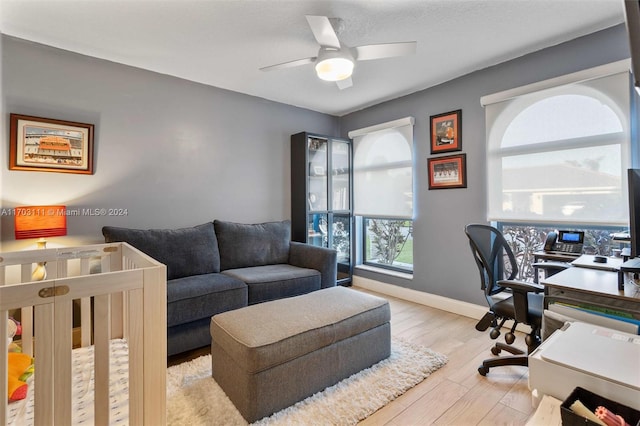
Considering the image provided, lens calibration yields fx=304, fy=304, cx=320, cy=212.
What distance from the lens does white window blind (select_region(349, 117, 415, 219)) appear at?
3543mm

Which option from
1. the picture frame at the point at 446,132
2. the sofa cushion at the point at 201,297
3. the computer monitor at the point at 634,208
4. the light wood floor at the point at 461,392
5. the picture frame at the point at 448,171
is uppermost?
the picture frame at the point at 446,132

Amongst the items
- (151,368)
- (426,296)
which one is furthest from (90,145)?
(426,296)

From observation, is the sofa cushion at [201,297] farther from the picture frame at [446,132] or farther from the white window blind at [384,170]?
the picture frame at [446,132]

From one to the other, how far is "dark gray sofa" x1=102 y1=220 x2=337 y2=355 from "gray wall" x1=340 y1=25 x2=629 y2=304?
1.10 metres

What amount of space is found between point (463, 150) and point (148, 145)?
10.0ft

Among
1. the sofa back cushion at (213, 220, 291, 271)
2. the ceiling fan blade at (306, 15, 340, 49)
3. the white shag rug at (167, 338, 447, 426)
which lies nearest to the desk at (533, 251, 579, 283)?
the white shag rug at (167, 338, 447, 426)

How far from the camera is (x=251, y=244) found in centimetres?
321

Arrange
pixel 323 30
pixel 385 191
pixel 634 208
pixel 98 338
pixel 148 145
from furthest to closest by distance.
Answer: pixel 385 191, pixel 148 145, pixel 323 30, pixel 634 208, pixel 98 338

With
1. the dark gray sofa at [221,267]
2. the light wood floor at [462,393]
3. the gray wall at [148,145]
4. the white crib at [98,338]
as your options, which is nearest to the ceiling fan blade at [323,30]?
the white crib at [98,338]

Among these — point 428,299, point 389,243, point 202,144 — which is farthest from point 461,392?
point 202,144

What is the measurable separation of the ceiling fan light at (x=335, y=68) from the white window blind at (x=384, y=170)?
4.95ft

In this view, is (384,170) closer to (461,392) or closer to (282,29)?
(282,29)

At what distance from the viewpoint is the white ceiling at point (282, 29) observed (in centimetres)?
194

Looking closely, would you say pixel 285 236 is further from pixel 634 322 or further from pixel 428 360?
pixel 634 322
